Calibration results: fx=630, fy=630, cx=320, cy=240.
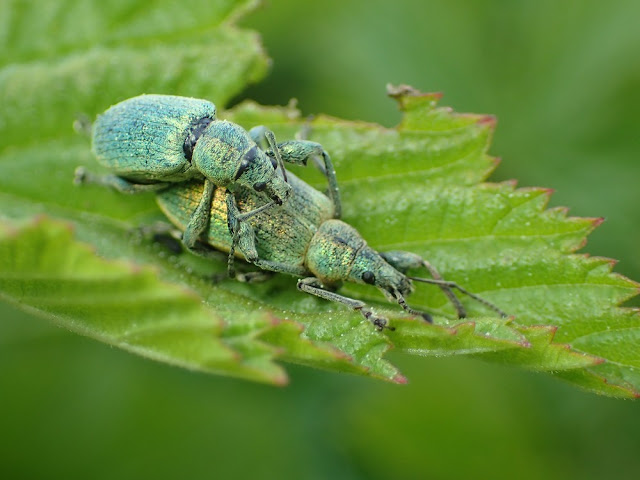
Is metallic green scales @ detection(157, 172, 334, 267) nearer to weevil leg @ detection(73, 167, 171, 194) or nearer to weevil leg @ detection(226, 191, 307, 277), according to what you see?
weevil leg @ detection(226, 191, 307, 277)

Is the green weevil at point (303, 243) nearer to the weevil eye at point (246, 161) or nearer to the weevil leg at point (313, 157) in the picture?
the weevil leg at point (313, 157)

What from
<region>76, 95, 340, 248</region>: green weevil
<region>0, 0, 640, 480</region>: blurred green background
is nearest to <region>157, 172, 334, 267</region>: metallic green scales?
<region>76, 95, 340, 248</region>: green weevil

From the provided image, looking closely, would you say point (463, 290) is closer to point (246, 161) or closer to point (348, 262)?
point (348, 262)

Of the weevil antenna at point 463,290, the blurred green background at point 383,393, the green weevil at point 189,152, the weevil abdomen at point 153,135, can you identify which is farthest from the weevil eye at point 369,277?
the blurred green background at point 383,393

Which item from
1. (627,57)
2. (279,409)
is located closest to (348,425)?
(279,409)

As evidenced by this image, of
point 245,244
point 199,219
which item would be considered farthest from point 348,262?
point 199,219
